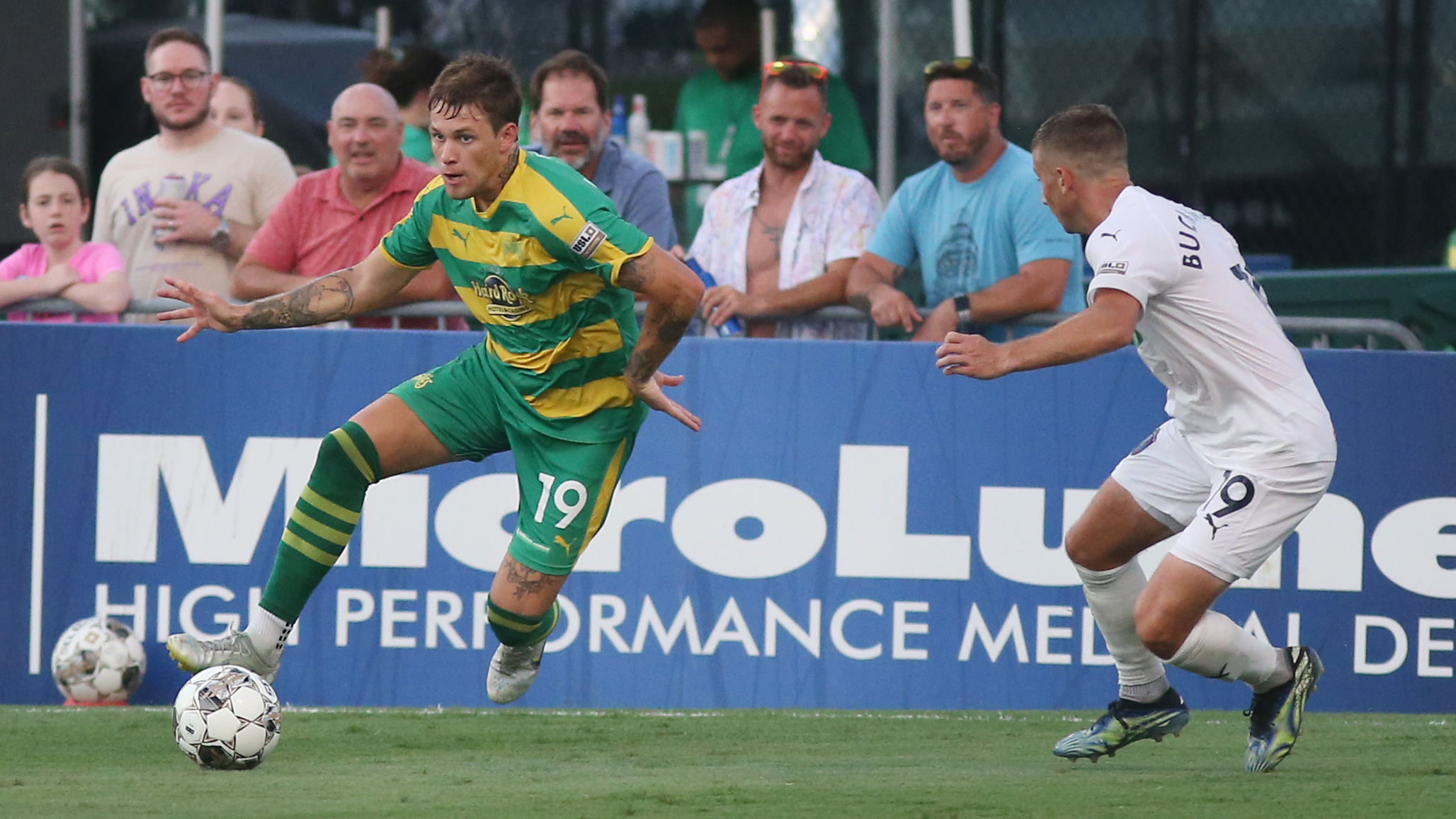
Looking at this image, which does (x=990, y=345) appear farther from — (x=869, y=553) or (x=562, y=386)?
(x=869, y=553)

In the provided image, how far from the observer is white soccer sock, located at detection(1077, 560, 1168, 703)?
6.38m

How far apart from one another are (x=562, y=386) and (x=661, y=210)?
7.43 ft

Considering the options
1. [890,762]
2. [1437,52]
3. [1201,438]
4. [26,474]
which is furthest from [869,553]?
[1437,52]

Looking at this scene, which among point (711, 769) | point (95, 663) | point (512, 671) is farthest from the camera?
point (95, 663)

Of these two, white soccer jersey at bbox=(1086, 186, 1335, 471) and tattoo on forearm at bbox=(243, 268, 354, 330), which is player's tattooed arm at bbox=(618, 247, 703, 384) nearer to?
tattoo on forearm at bbox=(243, 268, 354, 330)

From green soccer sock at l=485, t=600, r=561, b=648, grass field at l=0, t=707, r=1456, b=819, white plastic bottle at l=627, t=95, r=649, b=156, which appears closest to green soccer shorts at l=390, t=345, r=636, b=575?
green soccer sock at l=485, t=600, r=561, b=648

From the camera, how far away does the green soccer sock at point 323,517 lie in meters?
6.46

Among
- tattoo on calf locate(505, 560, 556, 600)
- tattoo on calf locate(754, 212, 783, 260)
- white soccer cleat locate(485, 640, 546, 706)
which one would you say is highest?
tattoo on calf locate(754, 212, 783, 260)

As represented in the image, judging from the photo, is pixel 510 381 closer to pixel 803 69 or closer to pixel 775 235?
pixel 775 235

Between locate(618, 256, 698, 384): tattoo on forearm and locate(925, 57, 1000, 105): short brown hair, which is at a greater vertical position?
locate(925, 57, 1000, 105): short brown hair

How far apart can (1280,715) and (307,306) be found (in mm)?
3405

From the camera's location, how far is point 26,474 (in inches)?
310

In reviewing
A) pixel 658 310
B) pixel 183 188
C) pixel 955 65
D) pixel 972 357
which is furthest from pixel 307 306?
pixel 955 65

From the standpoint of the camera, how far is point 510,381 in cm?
655
